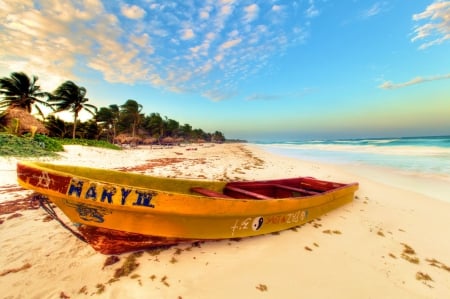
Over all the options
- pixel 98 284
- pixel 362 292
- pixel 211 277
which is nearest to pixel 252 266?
pixel 211 277

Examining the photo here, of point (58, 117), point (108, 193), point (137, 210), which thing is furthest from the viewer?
point (58, 117)

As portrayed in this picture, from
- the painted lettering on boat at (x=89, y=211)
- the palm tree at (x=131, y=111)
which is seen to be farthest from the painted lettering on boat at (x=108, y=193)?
the palm tree at (x=131, y=111)

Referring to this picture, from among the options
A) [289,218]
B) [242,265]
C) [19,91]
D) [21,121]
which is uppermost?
[19,91]

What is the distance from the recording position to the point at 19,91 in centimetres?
2475

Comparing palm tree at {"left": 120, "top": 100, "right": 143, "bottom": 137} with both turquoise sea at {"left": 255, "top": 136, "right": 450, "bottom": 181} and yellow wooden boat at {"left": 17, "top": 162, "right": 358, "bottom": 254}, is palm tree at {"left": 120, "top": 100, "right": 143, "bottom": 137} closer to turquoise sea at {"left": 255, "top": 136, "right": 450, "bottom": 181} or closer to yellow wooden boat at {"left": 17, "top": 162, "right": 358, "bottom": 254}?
turquoise sea at {"left": 255, "top": 136, "right": 450, "bottom": 181}

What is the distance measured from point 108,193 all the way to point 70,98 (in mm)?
35465

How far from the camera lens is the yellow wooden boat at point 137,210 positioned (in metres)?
2.38

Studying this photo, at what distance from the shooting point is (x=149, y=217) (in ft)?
8.75

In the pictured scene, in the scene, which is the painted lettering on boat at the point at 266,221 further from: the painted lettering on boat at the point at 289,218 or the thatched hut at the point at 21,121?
the thatched hut at the point at 21,121

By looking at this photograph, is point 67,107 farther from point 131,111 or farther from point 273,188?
point 273,188

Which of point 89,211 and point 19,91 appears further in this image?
point 19,91

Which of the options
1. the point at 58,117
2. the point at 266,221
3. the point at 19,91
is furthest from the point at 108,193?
the point at 58,117

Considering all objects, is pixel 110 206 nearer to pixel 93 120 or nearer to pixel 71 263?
pixel 71 263

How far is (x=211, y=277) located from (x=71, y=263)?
1.96 metres
